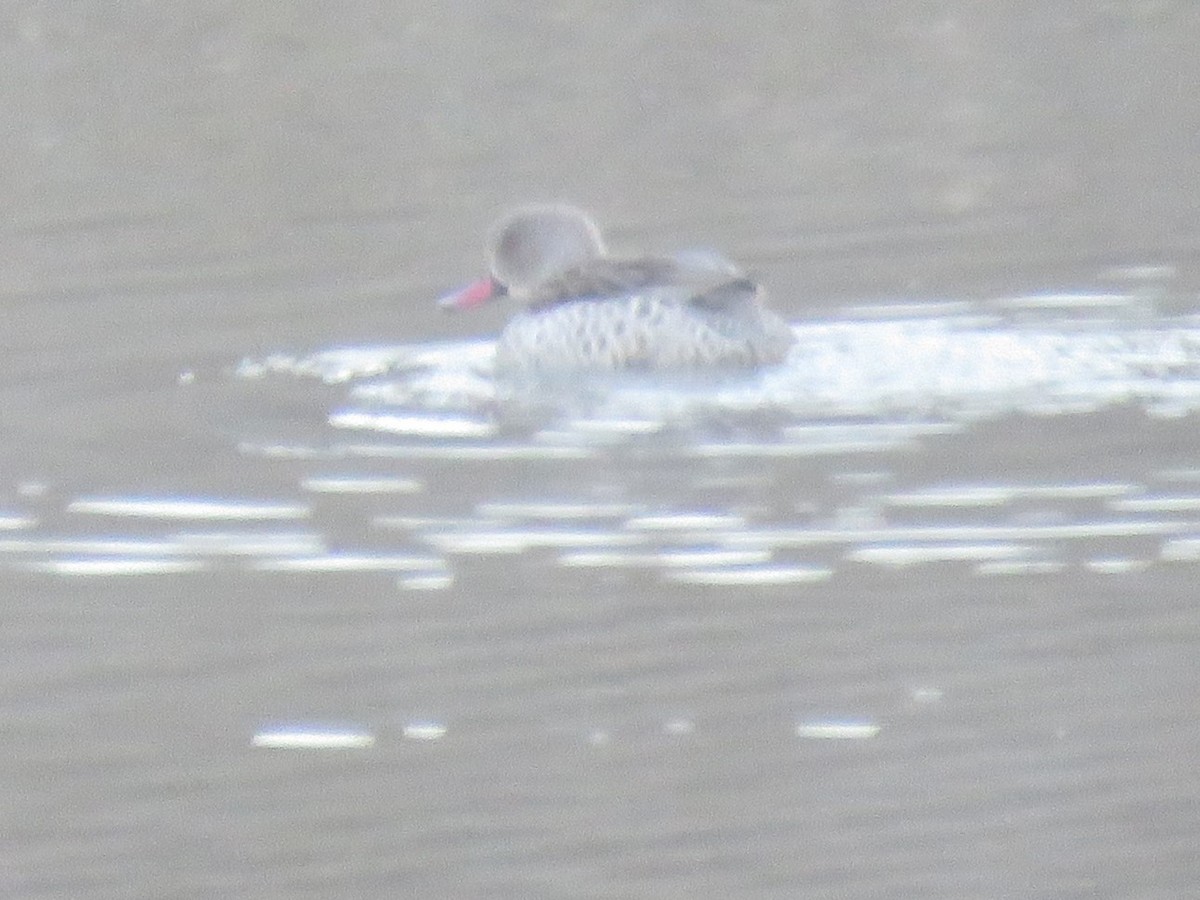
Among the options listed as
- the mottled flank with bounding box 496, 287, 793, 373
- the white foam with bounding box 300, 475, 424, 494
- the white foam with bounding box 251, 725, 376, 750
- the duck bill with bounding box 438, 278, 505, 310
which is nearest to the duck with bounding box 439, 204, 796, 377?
the mottled flank with bounding box 496, 287, 793, 373

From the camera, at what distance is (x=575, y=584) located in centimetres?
855

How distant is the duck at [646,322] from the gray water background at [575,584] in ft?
2.36

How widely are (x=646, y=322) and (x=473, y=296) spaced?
1.18 meters

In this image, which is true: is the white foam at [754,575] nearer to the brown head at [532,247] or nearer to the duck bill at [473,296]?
the duck bill at [473,296]

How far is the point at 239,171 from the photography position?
16094mm

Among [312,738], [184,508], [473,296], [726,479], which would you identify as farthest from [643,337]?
[312,738]

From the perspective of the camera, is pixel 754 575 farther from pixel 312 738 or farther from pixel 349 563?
pixel 312 738

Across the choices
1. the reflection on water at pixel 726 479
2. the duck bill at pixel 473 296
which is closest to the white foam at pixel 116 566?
the reflection on water at pixel 726 479

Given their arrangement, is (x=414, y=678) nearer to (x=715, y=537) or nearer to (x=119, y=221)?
(x=715, y=537)

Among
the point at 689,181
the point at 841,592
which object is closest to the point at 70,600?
the point at 841,592

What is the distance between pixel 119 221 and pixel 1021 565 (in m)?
6.80

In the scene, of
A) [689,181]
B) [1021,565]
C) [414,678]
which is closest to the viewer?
[414,678]

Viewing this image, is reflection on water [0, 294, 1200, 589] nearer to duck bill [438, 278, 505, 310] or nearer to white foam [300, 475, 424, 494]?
white foam [300, 475, 424, 494]

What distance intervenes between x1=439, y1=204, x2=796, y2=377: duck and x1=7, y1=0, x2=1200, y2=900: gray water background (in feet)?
2.36
